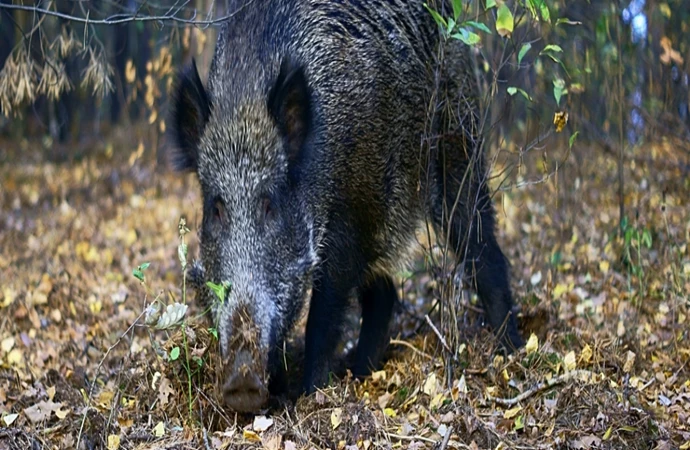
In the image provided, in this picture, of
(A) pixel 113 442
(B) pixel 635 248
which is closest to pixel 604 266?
(B) pixel 635 248

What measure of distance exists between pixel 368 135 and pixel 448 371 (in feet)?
4.19

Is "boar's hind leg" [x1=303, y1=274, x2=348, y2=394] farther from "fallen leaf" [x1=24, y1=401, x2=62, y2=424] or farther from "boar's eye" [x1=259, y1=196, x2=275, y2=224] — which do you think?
"fallen leaf" [x1=24, y1=401, x2=62, y2=424]

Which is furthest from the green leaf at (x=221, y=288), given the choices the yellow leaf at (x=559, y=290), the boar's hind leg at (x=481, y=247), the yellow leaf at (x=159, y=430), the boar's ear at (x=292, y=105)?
the yellow leaf at (x=559, y=290)

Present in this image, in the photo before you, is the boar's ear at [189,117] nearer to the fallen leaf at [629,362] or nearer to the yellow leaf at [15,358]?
the yellow leaf at [15,358]

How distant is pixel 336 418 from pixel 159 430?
77cm

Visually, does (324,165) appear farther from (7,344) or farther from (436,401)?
(7,344)

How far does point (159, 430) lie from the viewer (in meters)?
3.66

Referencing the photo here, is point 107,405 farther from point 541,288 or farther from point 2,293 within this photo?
point 541,288

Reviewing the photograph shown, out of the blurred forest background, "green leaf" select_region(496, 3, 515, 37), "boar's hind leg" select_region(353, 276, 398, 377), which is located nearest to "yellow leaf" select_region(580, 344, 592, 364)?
the blurred forest background

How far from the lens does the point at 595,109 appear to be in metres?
9.52

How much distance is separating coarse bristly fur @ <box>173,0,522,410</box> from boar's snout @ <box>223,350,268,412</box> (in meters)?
0.03

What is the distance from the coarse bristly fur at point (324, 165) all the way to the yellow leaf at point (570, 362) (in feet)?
1.66

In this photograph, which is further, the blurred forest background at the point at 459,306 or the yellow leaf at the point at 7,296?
the yellow leaf at the point at 7,296

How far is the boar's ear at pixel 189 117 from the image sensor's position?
13.5ft
